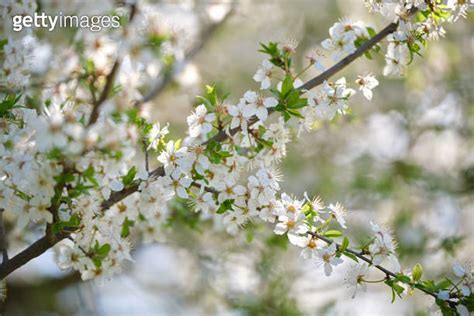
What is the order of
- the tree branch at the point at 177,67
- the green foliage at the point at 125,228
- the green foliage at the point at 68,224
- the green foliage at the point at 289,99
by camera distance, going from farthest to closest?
the tree branch at the point at 177,67, the green foliage at the point at 125,228, the green foliage at the point at 289,99, the green foliage at the point at 68,224

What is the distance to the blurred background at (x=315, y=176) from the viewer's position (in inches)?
Answer: 145

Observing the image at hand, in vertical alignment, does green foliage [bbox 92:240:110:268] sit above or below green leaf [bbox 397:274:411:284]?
above

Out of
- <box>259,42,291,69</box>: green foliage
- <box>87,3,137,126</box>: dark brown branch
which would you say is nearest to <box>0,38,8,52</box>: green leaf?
<box>87,3,137,126</box>: dark brown branch

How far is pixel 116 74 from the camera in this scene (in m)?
2.68

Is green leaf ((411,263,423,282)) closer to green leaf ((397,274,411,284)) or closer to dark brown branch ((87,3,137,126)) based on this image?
green leaf ((397,274,411,284))

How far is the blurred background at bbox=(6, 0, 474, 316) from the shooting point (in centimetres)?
369

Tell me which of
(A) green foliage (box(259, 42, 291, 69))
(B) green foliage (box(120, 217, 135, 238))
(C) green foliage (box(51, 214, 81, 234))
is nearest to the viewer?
(C) green foliage (box(51, 214, 81, 234))

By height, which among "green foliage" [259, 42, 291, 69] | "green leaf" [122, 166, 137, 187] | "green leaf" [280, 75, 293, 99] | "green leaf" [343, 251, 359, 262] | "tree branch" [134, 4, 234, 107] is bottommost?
"green leaf" [343, 251, 359, 262]

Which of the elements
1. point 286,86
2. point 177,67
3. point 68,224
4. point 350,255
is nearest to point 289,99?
point 286,86

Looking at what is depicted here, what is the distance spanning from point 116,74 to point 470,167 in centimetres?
245

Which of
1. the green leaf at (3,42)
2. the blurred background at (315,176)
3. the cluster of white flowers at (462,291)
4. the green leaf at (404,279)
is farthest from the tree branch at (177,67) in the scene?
the cluster of white flowers at (462,291)

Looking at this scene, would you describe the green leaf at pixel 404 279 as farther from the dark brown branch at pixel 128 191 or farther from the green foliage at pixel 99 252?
the green foliage at pixel 99 252

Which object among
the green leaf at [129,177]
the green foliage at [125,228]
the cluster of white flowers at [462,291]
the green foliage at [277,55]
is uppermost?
the green foliage at [277,55]

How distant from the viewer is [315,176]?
4637mm
